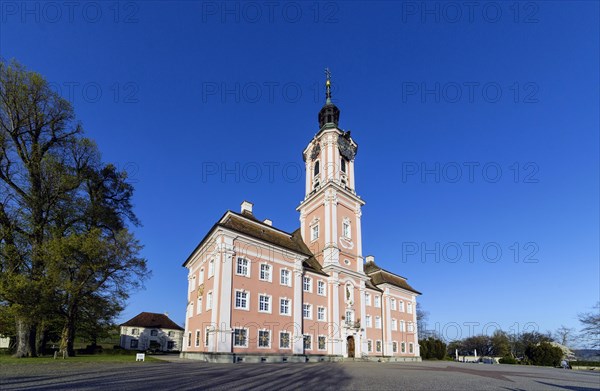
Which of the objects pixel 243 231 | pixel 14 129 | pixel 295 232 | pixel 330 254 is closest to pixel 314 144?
pixel 295 232

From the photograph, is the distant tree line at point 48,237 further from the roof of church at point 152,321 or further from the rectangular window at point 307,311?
the roof of church at point 152,321

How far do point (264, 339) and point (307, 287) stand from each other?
7.04 meters

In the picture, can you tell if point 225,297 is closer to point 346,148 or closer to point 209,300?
point 209,300

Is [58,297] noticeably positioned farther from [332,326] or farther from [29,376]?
[332,326]

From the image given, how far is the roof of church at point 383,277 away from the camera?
150 ft

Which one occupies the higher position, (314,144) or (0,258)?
(314,144)

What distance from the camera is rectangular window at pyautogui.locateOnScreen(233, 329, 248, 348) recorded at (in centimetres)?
2623

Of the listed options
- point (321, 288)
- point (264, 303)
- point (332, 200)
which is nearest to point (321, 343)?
point (321, 288)

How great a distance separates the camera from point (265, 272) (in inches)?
1185

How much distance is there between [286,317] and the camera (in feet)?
99.4

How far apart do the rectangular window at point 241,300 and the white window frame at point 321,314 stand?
29.7ft

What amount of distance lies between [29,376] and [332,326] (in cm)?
2611

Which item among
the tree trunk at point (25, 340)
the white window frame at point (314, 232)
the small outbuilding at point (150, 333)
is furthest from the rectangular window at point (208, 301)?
the small outbuilding at point (150, 333)

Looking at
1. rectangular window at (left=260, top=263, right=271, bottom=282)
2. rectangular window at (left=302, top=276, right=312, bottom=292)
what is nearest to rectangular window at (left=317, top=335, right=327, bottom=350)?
rectangular window at (left=302, top=276, right=312, bottom=292)
